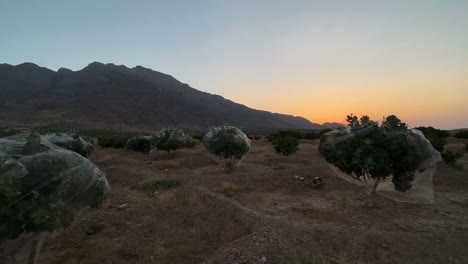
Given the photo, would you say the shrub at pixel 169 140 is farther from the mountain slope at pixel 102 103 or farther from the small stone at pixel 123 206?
the mountain slope at pixel 102 103

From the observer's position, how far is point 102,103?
116 meters

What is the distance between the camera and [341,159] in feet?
33.4

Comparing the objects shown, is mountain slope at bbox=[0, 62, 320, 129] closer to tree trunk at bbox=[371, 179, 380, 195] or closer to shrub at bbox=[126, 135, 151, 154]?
shrub at bbox=[126, 135, 151, 154]

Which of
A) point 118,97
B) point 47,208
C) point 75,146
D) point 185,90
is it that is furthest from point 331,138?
point 185,90

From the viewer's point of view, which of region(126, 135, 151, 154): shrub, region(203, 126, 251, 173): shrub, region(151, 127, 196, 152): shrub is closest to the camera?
region(203, 126, 251, 173): shrub

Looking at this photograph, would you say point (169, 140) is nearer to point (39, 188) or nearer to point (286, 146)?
point (286, 146)

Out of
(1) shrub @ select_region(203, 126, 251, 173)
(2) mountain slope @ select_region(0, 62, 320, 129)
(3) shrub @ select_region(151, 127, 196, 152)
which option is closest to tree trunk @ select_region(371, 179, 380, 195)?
(1) shrub @ select_region(203, 126, 251, 173)

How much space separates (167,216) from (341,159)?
5928 mm

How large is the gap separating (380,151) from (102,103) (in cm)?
11888

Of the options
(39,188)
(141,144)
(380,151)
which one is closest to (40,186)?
(39,188)

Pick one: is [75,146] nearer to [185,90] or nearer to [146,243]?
[146,243]

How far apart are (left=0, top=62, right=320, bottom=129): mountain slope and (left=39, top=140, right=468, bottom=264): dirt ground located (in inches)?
3532

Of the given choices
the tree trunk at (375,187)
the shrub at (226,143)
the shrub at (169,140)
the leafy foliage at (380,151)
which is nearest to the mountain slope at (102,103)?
the shrub at (169,140)

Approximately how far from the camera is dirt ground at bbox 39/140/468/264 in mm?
7566
